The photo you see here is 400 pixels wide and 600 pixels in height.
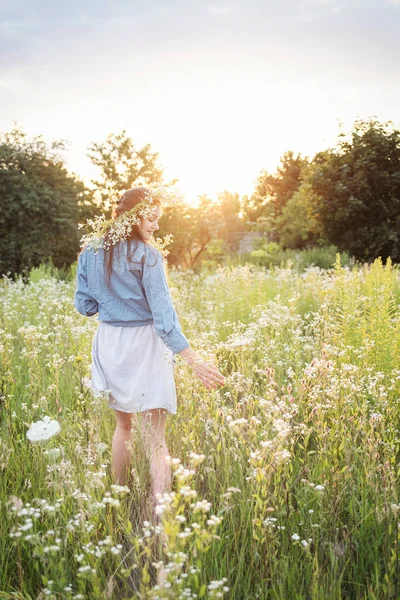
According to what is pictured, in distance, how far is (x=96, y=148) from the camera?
23672 mm

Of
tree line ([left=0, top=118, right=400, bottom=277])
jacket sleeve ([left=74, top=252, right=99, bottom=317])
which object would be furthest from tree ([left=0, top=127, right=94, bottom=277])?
jacket sleeve ([left=74, top=252, right=99, bottom=317])

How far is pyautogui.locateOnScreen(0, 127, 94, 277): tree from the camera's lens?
811 inches

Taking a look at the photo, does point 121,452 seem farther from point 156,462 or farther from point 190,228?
point 190,228

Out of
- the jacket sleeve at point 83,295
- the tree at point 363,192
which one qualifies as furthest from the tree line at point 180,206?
the jacket sleeve at point 83,295

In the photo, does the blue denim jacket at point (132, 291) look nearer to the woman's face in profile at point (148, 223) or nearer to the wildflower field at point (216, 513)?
the woman's face in profile at point (148, 223)

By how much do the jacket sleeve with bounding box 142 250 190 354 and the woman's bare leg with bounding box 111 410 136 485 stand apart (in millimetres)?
572

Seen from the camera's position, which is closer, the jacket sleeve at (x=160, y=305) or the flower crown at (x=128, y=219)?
the jacket sleeve at (x=160, y=305)

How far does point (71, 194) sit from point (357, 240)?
470 inches

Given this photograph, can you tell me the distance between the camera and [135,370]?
3.31m

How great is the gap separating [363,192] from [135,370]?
55.6 ft

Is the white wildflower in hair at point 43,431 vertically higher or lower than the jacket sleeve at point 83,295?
lower

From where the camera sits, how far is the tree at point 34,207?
811 inches

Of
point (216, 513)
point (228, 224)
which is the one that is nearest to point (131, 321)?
point (216, 513)

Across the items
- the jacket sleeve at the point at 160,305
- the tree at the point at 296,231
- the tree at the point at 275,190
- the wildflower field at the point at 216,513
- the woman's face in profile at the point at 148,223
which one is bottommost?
the wildflower field at the point at 216,513
